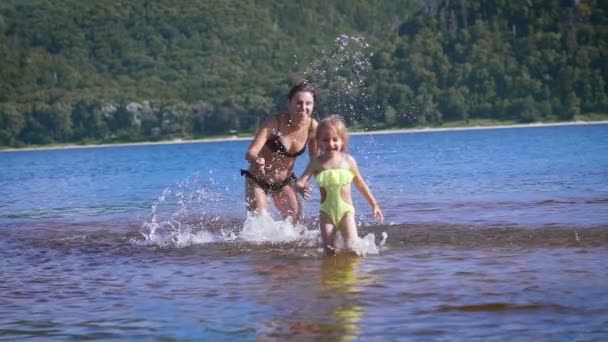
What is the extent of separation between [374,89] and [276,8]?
61.5 meters

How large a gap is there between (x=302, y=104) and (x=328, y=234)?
1653 mm

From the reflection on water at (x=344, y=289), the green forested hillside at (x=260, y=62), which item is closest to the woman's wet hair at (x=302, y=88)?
the reflection on water at (x=344, y=289)

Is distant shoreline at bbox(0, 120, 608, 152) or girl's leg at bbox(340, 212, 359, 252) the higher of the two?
girl's leg at bbox(340, 212, 359, 252)

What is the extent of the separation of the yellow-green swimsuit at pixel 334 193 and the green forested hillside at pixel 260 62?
6245cm

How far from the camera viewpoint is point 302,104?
1026 cm

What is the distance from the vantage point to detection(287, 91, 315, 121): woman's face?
1023 cm

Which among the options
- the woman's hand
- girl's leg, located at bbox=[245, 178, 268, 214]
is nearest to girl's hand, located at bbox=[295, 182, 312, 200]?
the woman's hand

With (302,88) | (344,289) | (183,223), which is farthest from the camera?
(183,223)

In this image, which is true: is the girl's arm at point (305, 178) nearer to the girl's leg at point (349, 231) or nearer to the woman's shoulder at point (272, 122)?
the girl's leg at point (349, 231)

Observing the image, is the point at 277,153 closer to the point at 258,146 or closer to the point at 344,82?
the point at 258,146

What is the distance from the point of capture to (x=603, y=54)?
109688 millimetres

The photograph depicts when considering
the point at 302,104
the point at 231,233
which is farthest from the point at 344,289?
the point at 231,233

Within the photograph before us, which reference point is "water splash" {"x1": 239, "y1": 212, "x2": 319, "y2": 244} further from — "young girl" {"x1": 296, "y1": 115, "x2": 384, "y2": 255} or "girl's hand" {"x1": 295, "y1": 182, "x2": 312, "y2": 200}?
"young girl" {"x1": 296, "y1": 115, "x2": 384, "y2": 255}

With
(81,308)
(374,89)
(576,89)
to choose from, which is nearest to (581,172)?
(81,308)
